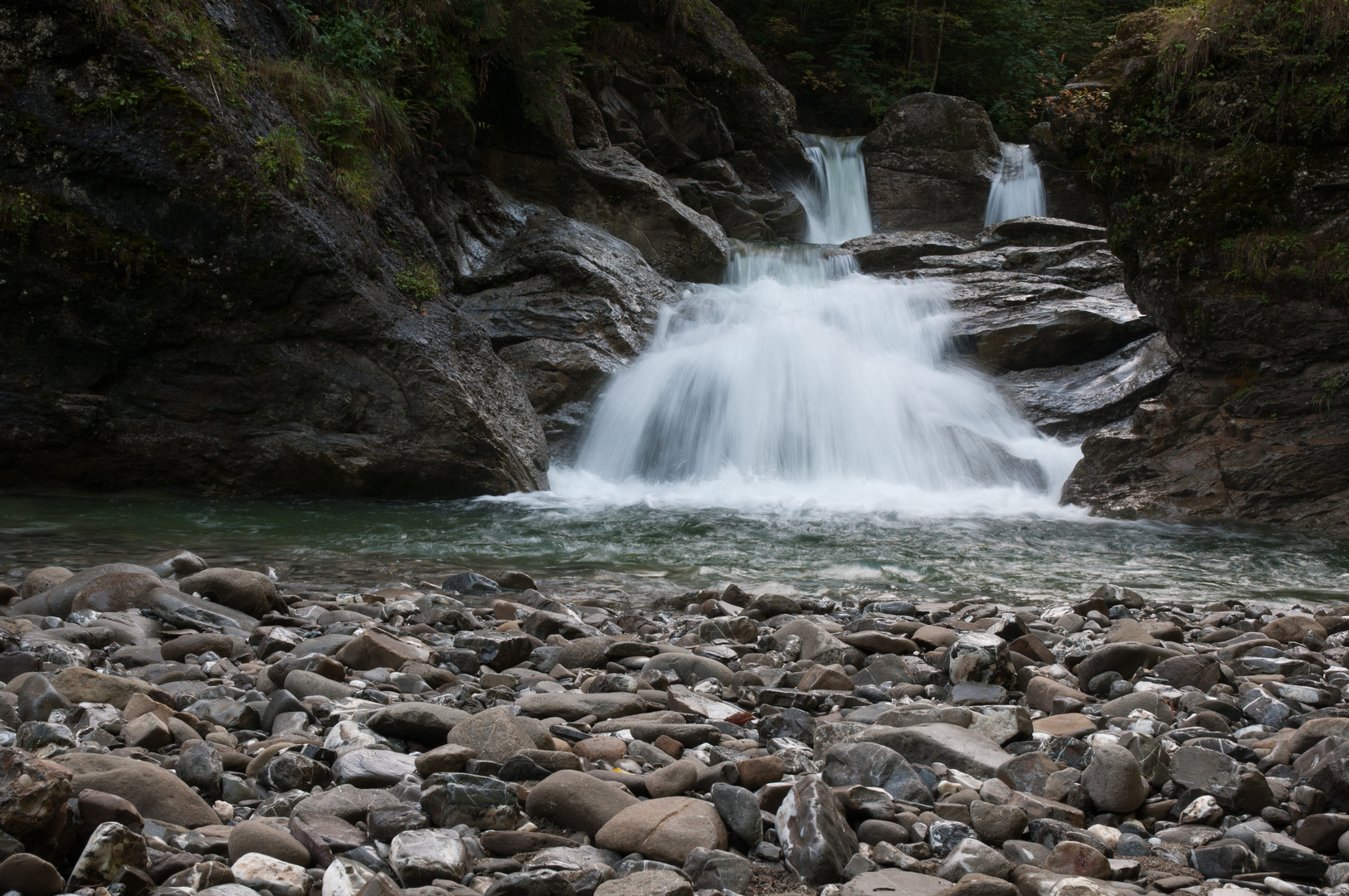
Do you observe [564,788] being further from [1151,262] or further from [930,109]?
[930,109]

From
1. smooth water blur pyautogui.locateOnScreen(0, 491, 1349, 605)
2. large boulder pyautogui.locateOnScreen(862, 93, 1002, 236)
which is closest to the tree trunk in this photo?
large boulder pyautogui.locateOnScreen(862, 93, 1002, 236)

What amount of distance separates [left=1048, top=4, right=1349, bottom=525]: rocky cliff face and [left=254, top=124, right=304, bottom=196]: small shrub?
8479 millimetres

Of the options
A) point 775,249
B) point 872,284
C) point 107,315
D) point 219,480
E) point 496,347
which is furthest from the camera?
point 775,249

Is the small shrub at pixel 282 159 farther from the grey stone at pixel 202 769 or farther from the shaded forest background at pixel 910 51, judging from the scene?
the shaded forest background at pixel 910 51

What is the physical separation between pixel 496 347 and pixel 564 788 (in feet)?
35.3

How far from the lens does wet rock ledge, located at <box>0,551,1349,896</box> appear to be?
1.79 metres

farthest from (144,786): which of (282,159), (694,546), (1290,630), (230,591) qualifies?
(282,159)

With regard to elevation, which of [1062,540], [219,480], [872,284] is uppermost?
[872,284]

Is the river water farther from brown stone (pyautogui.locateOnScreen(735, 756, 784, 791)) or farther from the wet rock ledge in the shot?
brown stone (pyautogui.locateOnScreen(735, 756, 784, 791))

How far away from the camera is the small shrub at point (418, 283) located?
34.3ft

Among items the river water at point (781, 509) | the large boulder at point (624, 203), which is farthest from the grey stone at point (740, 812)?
the large boulder at point (624, 203)

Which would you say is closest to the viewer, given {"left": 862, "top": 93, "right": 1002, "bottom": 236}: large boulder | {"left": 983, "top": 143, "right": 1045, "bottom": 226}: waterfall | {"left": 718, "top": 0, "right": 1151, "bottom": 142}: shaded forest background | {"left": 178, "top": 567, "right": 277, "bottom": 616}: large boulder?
{"left": 178, "top": 567, "right": 277, "bottom": 616}: large boulder

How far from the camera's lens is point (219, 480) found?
9.56m

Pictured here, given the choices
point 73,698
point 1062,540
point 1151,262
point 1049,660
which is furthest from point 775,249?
point 73,698
